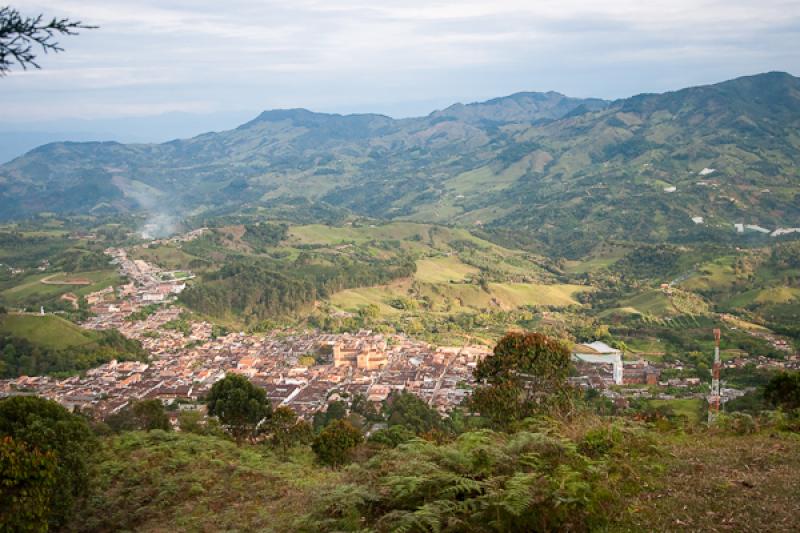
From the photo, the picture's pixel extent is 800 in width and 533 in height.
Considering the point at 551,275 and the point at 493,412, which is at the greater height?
the point at 493,412

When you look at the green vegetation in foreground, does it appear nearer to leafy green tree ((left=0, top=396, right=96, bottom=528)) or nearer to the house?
leafy green tree ((left=0, top=396, right=96, bottom=528))

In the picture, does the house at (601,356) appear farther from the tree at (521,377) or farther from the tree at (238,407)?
the tree at (238,407)

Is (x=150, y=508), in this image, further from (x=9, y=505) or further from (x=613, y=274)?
(x=613, y=274)

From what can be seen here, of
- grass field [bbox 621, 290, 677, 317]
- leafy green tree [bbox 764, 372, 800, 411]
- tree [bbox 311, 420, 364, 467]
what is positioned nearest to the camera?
leafy green tree [bbox 764, 372, 800, 411]

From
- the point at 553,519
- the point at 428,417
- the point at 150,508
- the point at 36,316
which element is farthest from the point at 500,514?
the point at 36,316

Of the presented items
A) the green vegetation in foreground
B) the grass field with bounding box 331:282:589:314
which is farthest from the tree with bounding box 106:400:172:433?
the grass field with bounding box 331:282:589:314

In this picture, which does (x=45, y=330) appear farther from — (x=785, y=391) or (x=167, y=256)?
(x=785, y=391)

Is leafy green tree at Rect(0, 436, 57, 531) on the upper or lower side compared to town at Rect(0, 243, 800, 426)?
upper

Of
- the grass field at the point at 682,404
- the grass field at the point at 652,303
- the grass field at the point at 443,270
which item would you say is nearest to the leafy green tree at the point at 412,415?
the grass field at the point at 682,404
